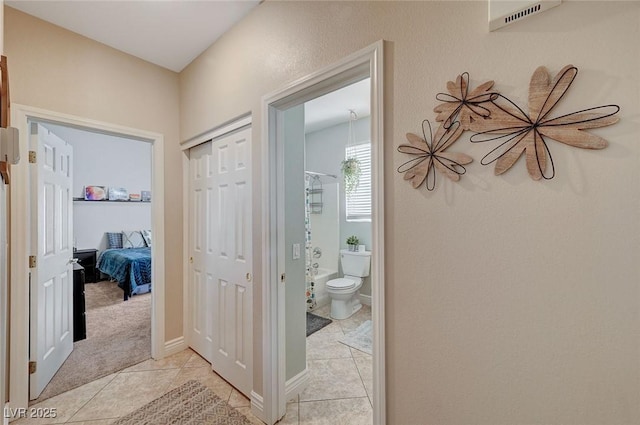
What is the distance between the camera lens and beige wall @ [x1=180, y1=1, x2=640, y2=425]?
74 cm

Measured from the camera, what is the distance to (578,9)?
78 centimetres

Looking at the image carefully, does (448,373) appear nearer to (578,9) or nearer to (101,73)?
(578,9)

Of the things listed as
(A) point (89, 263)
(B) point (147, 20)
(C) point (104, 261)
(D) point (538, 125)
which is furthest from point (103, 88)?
(A) point (89, 263)

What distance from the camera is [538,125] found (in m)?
0.83

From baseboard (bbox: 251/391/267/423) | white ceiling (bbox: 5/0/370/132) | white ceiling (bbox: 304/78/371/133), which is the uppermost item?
white ceiling (bbox: 5/0/370/132)

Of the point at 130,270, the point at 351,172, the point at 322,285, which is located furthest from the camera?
the point at 130,270

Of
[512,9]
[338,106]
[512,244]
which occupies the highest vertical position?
[338,106]

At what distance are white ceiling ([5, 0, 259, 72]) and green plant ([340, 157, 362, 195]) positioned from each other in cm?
203

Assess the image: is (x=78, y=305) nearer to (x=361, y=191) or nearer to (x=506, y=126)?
(x=361, y=191)

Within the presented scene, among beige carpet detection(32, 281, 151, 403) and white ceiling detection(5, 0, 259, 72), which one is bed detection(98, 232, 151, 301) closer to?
beige carpet detection(32, 281, 151, 403)

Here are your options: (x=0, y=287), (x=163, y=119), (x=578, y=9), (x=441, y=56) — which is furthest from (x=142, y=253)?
(x=578, y=9)

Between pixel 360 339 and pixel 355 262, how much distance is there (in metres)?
1.07

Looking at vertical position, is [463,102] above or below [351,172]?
below

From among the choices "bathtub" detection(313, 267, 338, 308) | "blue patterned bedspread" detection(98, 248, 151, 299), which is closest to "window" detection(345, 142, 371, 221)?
"bathtub" detection(313, 267, 338, 308)
